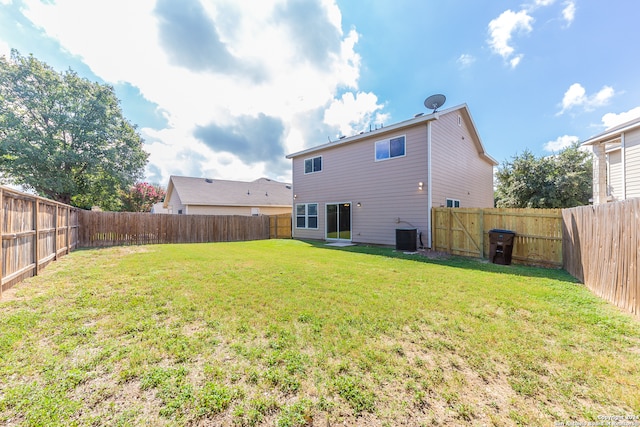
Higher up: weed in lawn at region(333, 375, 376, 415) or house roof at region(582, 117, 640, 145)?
house roof at region(582, 117, 640, 145)

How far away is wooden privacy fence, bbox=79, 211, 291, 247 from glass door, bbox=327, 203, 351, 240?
155 inches

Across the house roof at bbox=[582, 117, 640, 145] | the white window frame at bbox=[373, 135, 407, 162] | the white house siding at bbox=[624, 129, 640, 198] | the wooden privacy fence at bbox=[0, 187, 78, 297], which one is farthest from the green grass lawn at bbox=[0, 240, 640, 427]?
→ the house roof at bbox=[582, 117, 640, 145]

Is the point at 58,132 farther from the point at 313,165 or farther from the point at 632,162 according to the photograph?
the point at 632,162

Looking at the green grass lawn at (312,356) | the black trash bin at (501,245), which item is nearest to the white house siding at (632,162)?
the black trash bin at (501,245)

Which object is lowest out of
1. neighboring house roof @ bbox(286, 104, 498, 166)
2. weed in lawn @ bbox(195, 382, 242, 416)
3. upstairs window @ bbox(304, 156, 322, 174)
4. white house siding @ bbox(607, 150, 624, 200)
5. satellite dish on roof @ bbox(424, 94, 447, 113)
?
weed in lawn @ bbox(195, 382, 242, 416)

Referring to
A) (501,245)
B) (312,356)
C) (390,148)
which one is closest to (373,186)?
(390,148)

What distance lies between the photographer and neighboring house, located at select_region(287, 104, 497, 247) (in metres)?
9.60

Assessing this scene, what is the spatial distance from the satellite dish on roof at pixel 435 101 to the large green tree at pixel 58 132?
18697mm

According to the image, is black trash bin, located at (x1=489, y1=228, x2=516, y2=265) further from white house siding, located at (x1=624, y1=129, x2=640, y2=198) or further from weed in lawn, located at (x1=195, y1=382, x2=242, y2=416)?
weed in lawn, located at (x1=195, y1=382, x2=242, y2=416)

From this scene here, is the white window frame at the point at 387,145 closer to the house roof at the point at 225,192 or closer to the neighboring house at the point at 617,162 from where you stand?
the neighboring house at the point at 617,162

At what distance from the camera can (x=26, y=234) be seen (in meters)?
4.83

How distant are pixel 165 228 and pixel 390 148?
12.4 metres

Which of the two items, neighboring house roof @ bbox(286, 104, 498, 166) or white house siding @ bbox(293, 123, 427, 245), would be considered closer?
neighboring house roof @ bbox(286, 104, 498, 166)

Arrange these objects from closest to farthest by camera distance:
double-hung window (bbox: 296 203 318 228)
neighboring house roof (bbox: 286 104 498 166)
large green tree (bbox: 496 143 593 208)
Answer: neighboring house roof (bbox: 286 104 498 166)
double-hung window (bbox: 296 203 318 228)
large green tree (bbox: 496 143 593 208)
